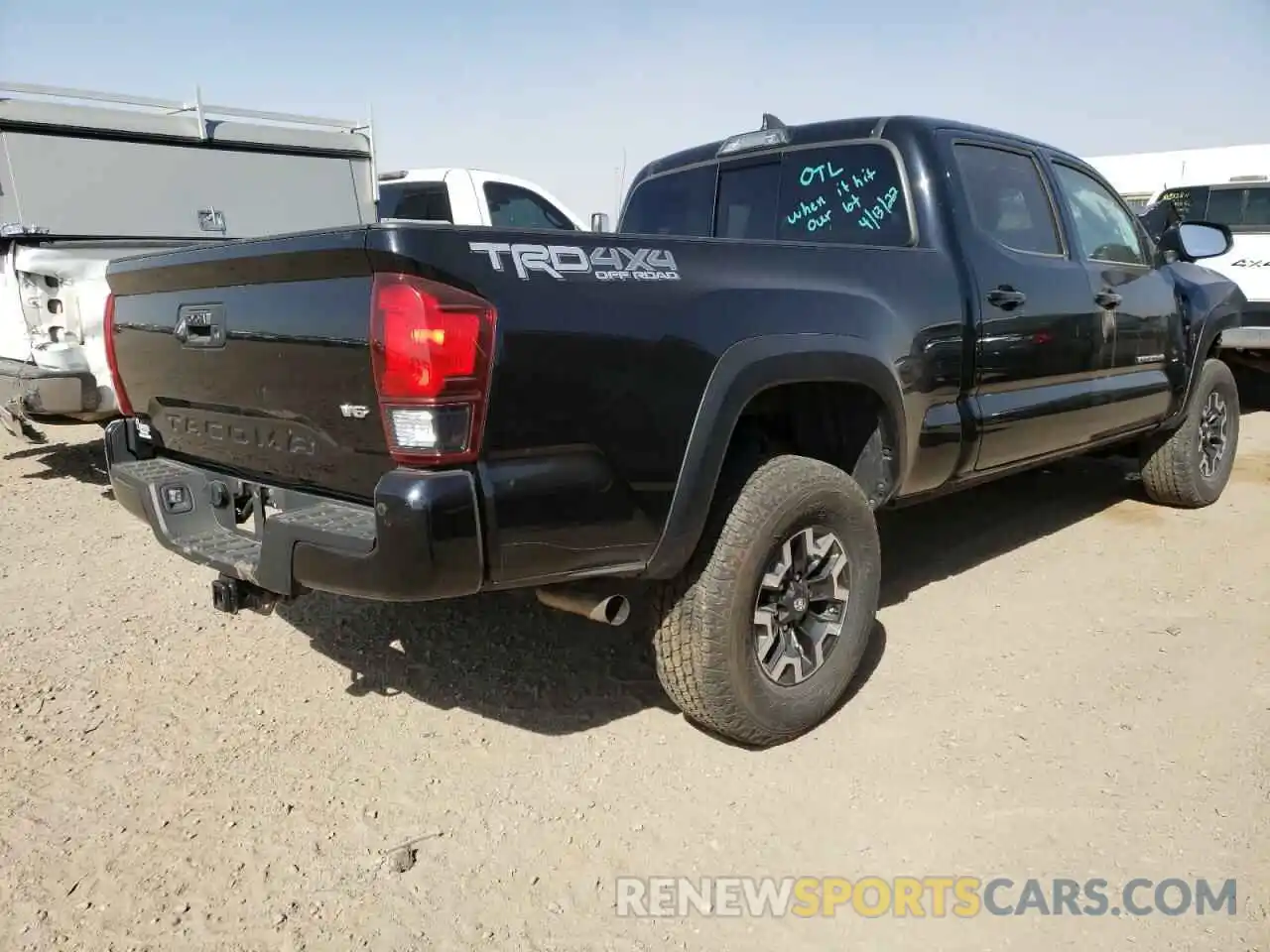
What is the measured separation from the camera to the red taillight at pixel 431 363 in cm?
201

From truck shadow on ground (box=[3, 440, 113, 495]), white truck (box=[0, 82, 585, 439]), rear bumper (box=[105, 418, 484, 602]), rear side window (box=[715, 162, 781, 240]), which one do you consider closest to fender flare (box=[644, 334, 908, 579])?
rear bumper (box=[105, 418, 484, 602])

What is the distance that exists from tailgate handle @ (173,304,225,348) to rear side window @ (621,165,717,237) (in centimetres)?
184

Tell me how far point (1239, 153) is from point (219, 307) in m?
15.5

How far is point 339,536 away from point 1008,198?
3005 mm

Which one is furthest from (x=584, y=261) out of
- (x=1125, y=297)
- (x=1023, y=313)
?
(x=1125, y=297)

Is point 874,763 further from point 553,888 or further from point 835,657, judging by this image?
point 553,888

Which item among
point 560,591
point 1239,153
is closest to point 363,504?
point 560,591

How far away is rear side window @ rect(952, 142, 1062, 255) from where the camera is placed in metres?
3.59

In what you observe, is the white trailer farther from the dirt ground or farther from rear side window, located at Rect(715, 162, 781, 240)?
rear side window, located at Rect(715, 162, 781, 240)

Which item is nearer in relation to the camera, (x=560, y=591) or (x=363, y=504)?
(x=363, y=504)

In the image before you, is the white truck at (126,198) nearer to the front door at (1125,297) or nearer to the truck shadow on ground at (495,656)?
the truck shadow on ground at (495,656)

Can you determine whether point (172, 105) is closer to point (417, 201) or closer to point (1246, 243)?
point (417, 201)

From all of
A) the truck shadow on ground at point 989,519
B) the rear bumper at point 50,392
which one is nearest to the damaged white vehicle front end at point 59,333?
the rear bumper at point 50,392

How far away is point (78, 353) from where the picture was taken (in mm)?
5445
